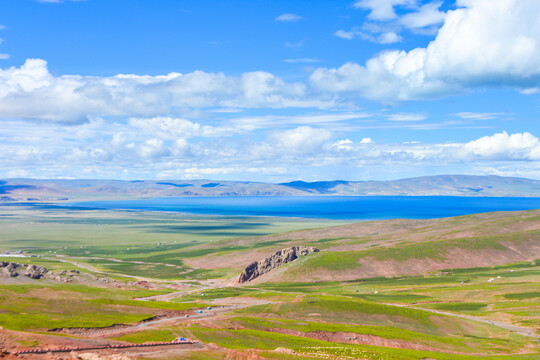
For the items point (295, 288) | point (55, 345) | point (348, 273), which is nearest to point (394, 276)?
point (348, 273)

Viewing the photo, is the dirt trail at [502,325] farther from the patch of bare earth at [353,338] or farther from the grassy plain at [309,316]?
the patch of bare earth at [353,338]

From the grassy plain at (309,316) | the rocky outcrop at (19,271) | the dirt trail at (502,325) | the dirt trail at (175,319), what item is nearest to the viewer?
the grassy plain at (309,316)

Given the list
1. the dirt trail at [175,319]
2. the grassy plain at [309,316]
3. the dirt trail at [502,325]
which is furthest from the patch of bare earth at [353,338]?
the dirt trail at [502,325]

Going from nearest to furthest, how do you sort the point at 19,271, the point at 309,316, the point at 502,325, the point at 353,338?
the point at 353,338, the point at 502,325, the point at 309,316, the point at 19,271

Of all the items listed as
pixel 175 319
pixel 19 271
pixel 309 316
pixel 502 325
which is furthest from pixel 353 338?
pixel 19 271

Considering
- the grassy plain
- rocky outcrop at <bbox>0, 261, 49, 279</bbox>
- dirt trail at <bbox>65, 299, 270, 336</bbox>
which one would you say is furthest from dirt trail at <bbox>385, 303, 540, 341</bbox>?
rocky outcrop at <bbox>0, 261, 49, 279</bbox>

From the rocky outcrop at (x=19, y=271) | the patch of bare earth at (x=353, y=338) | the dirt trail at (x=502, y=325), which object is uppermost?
the rocky outcrop at (x=19, y=271)

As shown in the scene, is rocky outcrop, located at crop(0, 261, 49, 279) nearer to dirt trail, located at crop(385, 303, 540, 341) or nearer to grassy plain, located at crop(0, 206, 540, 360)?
grassy plain, located at crop(0, 206, 540, 360)

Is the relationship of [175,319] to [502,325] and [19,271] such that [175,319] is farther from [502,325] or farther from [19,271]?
[19,271]

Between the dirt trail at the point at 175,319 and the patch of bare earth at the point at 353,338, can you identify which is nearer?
the dirt trail at the point at 175,319
